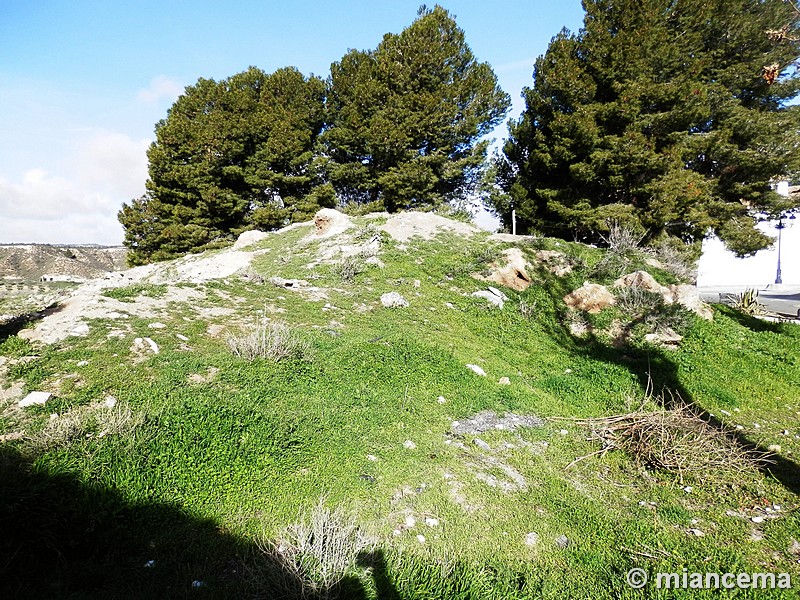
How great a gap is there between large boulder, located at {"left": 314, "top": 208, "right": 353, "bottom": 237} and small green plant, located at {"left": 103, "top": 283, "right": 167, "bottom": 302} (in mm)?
8518

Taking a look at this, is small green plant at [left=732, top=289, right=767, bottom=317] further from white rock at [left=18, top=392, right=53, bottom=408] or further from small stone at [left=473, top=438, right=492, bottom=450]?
white rock at [left=18, top=392, right=53, bottom=408]

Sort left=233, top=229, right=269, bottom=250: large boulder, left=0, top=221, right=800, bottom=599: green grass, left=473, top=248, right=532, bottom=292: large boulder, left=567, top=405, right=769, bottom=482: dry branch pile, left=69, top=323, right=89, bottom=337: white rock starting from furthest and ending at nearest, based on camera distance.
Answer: left=233, top=229, right=269, bottom=250: large boulder < left=473, top=248, right=532, bottom=292: large boulder < left=69, top=323, right=89, bottom=337: white rock < left=567, top=405, right=769, bottom=482: dry branch pile < left=0, top=221, right=800, bottom=599: green grass

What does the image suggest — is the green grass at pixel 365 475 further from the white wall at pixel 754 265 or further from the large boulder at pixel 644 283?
the white wall at pixel 754 265

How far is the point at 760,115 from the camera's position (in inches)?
643

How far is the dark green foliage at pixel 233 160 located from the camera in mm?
23031

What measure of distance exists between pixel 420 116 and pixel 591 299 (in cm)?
1567

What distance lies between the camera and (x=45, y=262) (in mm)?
25391

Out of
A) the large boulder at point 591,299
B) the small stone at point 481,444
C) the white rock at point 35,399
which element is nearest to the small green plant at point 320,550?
the small stone at point 481,444

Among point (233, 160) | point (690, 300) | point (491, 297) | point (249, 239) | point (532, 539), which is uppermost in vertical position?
point (233, 160)

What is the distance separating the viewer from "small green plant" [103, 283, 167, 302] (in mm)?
6411

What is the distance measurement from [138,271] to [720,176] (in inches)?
939

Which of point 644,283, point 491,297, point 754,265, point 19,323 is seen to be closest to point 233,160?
point 491,297

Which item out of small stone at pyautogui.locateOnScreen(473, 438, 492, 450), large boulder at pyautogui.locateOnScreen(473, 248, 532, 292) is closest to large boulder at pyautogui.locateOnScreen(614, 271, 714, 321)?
large boulder at pyautogui.locateOnScreen(473, 248, 532, 292)

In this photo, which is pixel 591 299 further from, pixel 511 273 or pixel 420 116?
pixel 420 116
